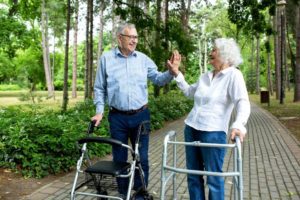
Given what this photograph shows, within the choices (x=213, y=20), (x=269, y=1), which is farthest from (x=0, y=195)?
(x=213, y=20)

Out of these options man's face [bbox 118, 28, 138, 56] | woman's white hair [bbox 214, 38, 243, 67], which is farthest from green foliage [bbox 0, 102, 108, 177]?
woman's white hair [bbox 214, 38, 243, 67]

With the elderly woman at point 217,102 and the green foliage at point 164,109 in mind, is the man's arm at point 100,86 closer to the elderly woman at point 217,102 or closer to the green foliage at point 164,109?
the elderly woman at point 217,102

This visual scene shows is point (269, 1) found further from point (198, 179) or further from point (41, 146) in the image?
point (198, 179)

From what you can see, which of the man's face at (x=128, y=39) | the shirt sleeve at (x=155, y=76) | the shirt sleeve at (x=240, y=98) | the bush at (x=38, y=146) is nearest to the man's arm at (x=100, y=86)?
the man's face at (x=128, y=39)

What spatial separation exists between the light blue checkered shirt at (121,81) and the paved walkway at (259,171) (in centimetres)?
174

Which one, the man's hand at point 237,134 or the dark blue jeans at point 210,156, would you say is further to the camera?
the dark blue jeans at point 210,156

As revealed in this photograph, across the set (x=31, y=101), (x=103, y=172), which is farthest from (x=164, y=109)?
(x=103, y=172)

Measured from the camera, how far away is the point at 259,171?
7.89 m

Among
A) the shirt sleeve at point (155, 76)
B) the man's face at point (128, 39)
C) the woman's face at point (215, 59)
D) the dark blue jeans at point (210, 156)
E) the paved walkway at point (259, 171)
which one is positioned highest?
the man's face at point (128, 39)

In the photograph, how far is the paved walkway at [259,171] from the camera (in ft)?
20.5

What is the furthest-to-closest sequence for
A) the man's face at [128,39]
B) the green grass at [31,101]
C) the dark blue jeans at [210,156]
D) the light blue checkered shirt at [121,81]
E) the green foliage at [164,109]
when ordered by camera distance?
the green foliage at [164,109], the green grass at [31,101], the light blue checkered shirt at [121,81], the man's face at [128,39], the dark blue jeans at [210,156]

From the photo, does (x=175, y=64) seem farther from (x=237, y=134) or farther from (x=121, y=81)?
(x=237, y=134)

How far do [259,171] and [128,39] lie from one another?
4301 millimetres

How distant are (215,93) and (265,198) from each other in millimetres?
2562
